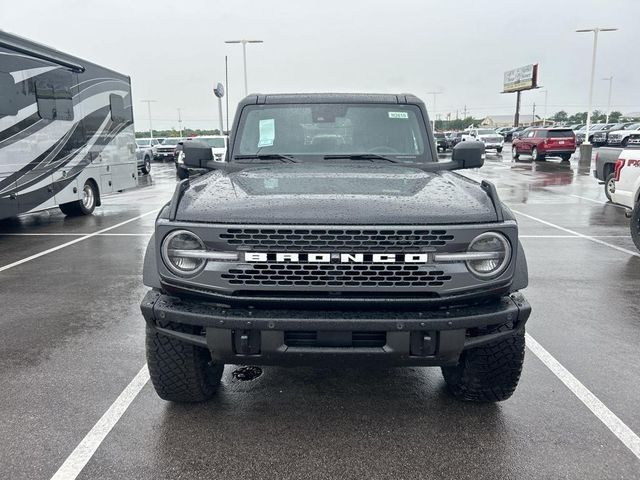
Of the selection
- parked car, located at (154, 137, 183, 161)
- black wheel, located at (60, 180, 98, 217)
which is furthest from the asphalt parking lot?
parked car, located at (154, 137, 183, 161)

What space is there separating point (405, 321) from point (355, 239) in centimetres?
47

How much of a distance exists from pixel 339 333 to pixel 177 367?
3.55ft

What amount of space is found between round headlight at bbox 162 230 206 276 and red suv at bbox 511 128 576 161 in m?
29.6

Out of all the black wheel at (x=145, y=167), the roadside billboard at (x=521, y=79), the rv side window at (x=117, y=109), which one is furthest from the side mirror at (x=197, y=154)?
the roadside billboard at (x=521, y=79)

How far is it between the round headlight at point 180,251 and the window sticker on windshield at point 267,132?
171cm

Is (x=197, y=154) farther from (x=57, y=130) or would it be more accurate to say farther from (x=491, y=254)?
(x=57, y=130)

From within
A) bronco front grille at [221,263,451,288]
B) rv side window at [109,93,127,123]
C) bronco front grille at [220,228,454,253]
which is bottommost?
bronco front grille at [221,263,451,288]

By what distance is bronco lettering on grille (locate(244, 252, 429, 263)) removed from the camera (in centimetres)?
267

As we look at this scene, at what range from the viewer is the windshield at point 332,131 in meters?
4.26

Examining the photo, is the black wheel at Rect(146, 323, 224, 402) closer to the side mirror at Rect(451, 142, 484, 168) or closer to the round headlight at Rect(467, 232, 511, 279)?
the round headlight at Rect(467, 232, 511, 279)

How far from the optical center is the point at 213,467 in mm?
2824

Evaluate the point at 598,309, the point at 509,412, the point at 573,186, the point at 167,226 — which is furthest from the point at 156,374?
the point at 573,186

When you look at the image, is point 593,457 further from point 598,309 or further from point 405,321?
point 598,309

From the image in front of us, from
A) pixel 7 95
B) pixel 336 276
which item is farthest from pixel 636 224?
pixel 7 95
